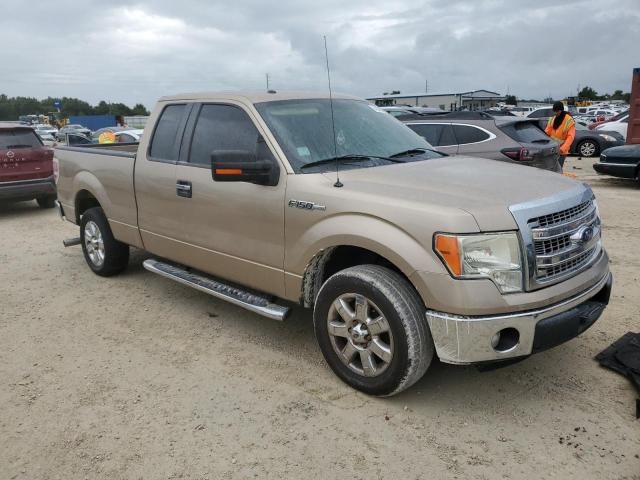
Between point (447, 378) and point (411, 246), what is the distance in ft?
3.75

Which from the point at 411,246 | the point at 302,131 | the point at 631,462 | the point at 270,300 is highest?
the point at 302,131

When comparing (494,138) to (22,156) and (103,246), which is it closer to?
(103,246)

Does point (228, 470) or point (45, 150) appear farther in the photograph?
point (45, 150)

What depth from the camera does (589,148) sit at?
57.6 ft

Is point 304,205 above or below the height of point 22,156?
below

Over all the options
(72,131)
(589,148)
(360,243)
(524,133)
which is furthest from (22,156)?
(72,131)

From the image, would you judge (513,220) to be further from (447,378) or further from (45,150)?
(45,150)

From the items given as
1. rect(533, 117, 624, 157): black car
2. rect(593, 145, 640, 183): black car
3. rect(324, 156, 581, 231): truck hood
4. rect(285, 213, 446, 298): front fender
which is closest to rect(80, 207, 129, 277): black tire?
rect(285, 213, 446, 298): front fender

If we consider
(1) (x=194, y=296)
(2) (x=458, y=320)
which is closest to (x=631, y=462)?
(2) (x=458, y=320)

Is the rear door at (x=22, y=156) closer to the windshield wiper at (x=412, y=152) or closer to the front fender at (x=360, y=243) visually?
the front fender at (x=360, y=243)

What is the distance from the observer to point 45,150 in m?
10.0

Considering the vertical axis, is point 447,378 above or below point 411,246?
below

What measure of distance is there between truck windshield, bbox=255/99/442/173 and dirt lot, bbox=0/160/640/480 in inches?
57.9

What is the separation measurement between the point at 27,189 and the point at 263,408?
823 centimetres
